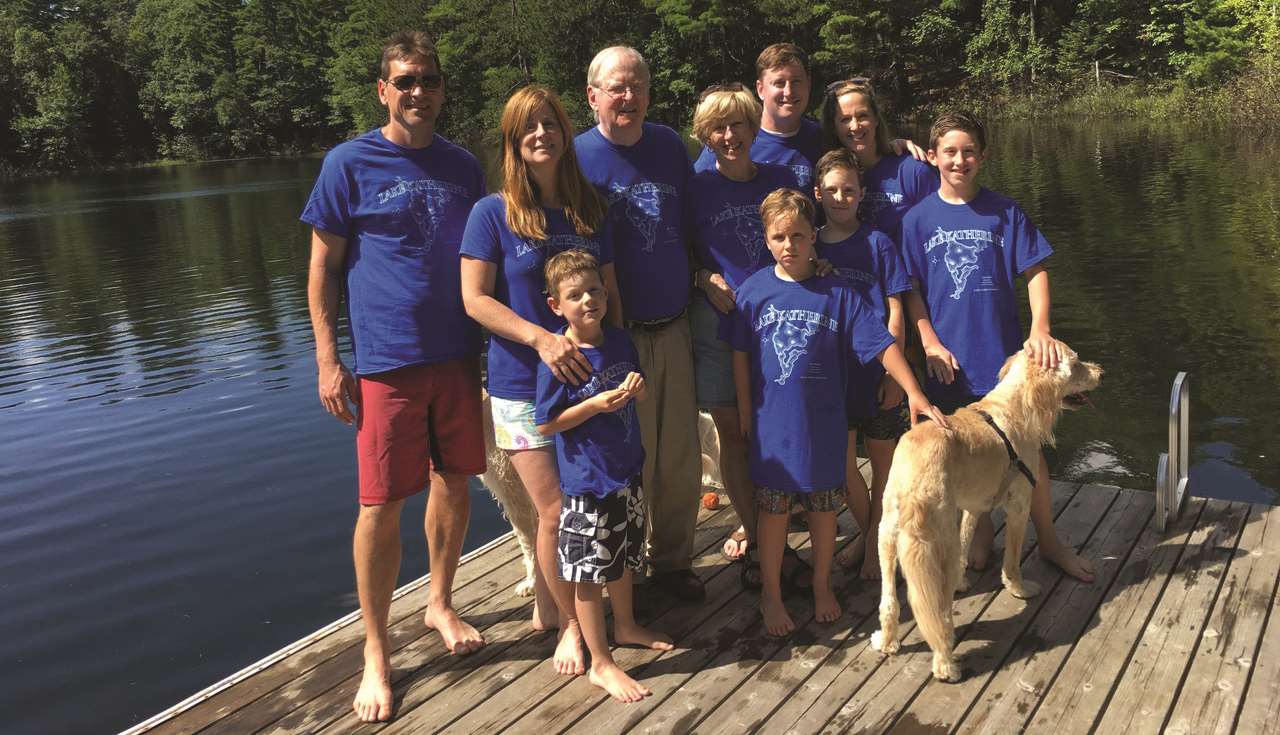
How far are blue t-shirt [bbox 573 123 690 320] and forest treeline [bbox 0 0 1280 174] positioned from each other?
87.8ft

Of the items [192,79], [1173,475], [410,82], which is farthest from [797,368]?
[192,79]

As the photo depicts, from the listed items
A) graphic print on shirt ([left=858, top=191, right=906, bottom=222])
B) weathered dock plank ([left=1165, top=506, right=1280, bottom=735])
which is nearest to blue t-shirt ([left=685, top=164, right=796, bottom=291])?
graphic print on shirt ([left=858, top=191, right=906, bottom=222])

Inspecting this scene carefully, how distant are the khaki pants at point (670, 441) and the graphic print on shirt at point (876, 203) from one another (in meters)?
0.99

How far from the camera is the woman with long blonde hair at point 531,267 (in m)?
3.52

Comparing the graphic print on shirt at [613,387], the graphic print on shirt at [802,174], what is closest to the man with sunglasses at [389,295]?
the graphic print on shirt at [613,387]

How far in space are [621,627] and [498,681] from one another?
551mm

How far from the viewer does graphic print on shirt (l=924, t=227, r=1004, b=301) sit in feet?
13.3

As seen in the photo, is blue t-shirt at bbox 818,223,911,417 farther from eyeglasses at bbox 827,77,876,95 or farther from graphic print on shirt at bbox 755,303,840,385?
eyeglasses at bbox 827,77,876,95

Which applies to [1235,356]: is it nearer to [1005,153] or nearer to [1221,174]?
[1221,174]

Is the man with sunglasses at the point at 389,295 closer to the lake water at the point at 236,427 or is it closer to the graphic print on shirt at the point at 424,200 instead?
the graphic print on shirt at the point at 424,200

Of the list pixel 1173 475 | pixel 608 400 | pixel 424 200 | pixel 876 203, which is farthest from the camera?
pixel 1173 475

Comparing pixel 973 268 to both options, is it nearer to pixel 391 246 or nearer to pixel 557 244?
pixel 557 244

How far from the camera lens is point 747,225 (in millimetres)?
4148

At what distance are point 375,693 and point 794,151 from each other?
2996mm
